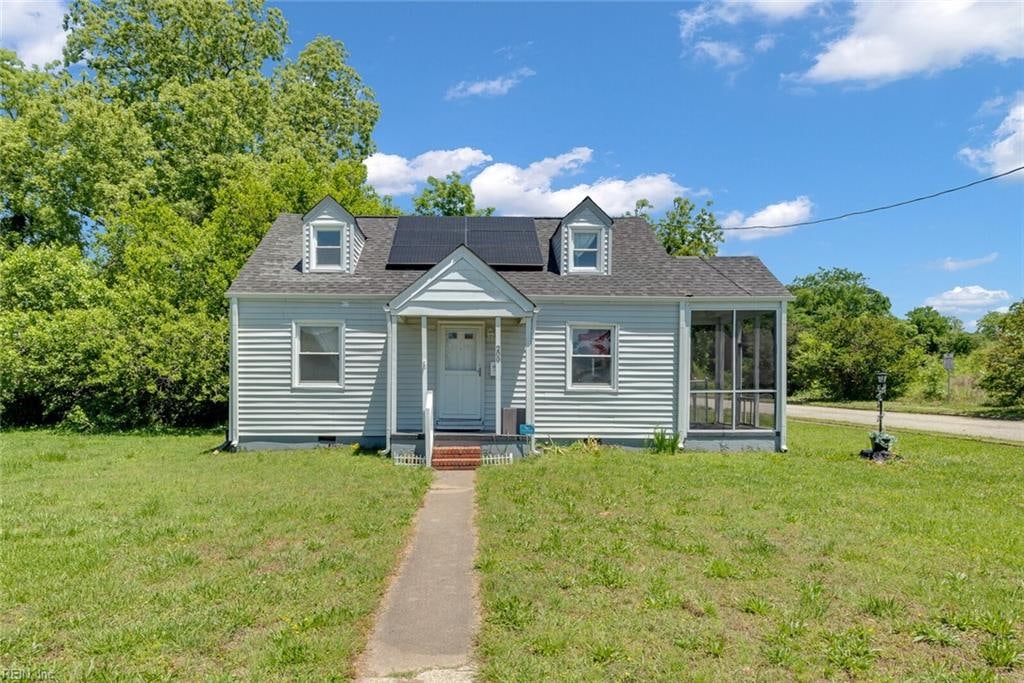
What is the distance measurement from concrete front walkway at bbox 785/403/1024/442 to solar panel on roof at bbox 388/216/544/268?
9.09m

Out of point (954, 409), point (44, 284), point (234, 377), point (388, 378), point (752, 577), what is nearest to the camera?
point (752, 577)

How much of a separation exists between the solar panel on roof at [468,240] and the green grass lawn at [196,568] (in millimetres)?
6167

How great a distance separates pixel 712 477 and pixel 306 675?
26.6 feet

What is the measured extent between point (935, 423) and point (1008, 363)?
22.7 feet

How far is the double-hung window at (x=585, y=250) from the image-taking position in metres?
14.3

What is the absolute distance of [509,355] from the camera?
13695 millimetres

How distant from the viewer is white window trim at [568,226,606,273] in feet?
46.6

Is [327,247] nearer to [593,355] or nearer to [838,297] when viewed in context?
[593,355]

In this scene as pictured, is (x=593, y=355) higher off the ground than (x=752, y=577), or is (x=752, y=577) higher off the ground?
(x=593, y=355)

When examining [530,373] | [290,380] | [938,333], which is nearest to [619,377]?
[530,373]

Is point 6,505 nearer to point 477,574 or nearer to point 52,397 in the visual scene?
point 477,574

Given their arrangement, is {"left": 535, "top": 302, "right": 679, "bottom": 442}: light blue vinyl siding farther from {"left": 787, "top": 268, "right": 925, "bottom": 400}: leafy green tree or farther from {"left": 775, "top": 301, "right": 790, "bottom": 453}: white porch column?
{"left": 787, "top": 268, "right": 925, "bottom": 400}: leafy green tree

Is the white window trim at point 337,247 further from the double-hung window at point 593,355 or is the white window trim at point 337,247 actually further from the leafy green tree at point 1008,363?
the leafy green tree at point 1008,363

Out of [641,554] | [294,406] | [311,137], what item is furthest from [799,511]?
[311,137]
